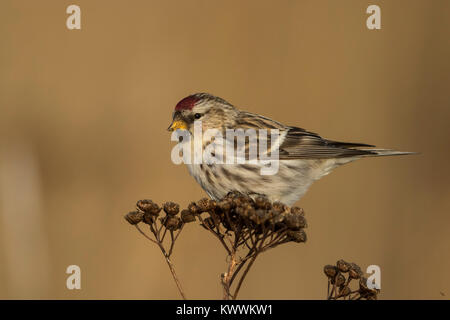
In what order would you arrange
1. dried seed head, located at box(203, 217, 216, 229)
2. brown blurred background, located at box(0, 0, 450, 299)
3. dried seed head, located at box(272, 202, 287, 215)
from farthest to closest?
1. brown blurred background, located at box(0, 0, 450, 299)
2. dried seed head, located at box(203, 217, 216, 229)
3. dried seed head, located at box(272, 202, 287, 215)

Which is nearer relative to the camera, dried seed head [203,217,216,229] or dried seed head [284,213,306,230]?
dried seed head [284,213,306,230]

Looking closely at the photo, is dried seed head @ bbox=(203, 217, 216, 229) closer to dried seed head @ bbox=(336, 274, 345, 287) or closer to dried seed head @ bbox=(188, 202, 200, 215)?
dried seed head @ bbox=(188, 202, 200, 215)

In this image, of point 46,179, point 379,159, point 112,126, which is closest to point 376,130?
point 379,159

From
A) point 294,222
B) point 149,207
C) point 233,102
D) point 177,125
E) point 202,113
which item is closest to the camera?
point 294,222

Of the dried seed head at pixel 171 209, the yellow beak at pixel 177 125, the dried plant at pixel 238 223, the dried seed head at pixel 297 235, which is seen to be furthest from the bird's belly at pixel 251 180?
the dried seed head at pixel 297 235

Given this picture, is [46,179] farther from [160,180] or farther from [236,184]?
[236,184]

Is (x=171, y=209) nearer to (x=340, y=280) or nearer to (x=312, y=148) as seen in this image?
(x=340, y=280)

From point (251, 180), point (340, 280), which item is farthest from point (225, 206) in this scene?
point (251, 180)

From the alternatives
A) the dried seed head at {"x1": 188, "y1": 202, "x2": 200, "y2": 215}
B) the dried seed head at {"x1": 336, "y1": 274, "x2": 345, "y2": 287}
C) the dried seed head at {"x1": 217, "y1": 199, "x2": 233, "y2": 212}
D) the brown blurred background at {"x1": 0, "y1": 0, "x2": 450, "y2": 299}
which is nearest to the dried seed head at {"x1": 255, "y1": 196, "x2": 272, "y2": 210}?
the dried seed head at {"x1": 217, "y1": 199, "x2": 233, "y2": 212}

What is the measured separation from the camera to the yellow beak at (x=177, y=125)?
2844 mm

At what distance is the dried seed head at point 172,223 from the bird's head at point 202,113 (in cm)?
81

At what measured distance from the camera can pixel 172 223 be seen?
2117 mm

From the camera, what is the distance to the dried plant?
1943mm

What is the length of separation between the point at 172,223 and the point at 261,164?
98cm
